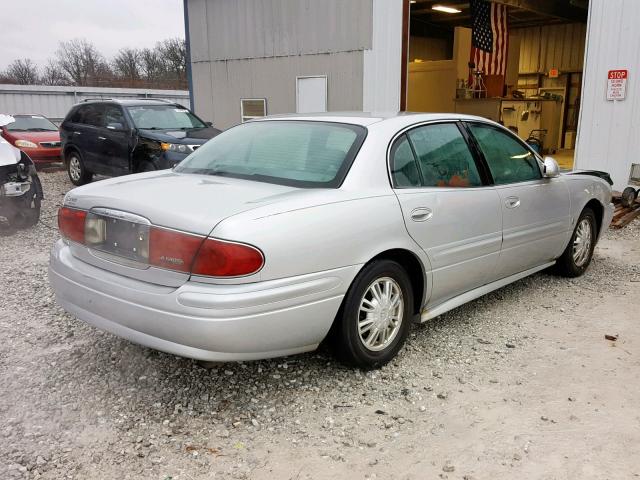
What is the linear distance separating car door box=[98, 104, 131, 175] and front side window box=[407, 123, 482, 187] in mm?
6812

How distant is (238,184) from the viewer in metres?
3.24

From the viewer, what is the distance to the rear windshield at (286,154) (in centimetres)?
329

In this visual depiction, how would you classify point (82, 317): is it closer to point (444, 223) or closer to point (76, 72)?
point (444, 223)

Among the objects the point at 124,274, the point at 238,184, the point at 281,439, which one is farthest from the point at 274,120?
the point at 281,439

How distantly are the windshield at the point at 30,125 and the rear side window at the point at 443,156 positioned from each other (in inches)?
531

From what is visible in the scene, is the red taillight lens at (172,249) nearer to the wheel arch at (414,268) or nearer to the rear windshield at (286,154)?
the rear windshield at (286,154)

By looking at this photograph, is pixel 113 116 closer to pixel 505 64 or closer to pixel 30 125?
pixel 30 125

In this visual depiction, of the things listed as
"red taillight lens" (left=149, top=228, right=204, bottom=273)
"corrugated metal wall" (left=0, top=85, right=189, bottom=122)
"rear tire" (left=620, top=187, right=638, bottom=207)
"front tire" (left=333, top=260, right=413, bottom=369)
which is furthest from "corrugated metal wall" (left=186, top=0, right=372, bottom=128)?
"corrugated metal wall" (left=0, top=85, right=189, bottom=122)

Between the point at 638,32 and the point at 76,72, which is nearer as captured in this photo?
the point at 638,32

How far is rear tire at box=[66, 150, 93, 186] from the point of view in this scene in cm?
1074

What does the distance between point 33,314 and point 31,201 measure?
3395mm

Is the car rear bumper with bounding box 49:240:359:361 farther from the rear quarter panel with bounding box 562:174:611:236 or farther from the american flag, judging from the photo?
the american flag

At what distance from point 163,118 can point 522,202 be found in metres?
7.33

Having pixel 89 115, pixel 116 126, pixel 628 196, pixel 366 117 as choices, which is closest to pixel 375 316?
pixel 366 117
